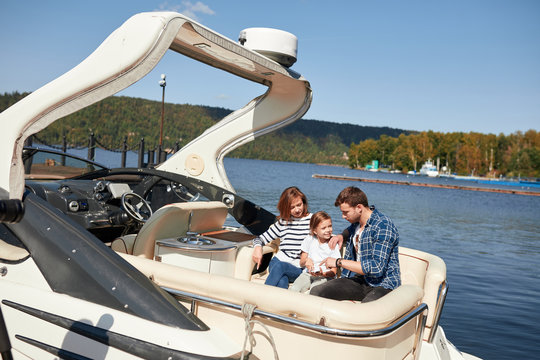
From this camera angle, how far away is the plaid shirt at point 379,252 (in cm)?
298

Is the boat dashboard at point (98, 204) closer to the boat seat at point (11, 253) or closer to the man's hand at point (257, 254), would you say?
the man's hand at point (257, 254)

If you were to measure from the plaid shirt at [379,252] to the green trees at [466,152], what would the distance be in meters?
92.5

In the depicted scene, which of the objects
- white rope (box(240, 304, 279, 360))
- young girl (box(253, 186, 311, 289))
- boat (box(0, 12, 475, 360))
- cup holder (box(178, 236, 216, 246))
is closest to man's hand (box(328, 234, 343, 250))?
young girl (box(253, 186, 311, 289))

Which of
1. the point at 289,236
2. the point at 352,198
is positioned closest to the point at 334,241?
the point at 289,236

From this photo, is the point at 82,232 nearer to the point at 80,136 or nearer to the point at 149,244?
the point at 149,244

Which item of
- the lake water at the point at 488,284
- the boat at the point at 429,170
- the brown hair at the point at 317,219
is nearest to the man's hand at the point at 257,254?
the brown hair at the point at 317,219

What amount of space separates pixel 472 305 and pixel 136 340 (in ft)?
21.6

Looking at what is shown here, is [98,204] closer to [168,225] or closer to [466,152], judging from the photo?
[168,225]

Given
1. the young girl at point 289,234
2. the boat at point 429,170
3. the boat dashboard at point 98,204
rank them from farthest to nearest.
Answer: the boat at point 429,170, the boat dashboard at point 98,204, the young girl at point 289,234

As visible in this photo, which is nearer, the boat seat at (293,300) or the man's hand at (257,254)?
the boat seat at (293,300)

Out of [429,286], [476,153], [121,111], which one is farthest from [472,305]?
[476,153]

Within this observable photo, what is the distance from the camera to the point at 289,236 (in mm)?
3809

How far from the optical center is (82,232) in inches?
96.0

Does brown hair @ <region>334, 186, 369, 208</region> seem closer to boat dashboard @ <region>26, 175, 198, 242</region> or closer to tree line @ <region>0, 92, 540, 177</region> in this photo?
boat dashboard @ <region>26, 175, 198, 242</region>
